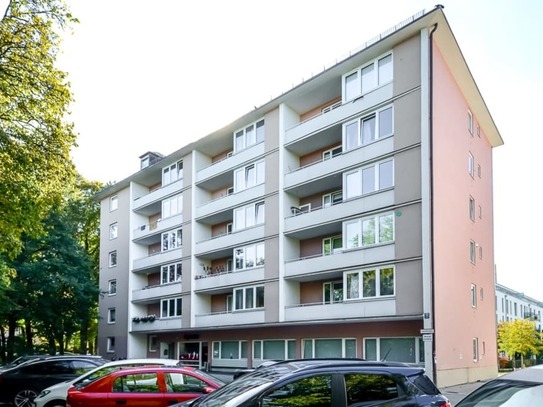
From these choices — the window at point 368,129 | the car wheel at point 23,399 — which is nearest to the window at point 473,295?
the window at point 368,129

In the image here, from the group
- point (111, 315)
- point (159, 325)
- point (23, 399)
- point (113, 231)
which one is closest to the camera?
point (23, 399)

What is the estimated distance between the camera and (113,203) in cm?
4266

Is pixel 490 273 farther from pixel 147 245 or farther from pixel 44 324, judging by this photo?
pixel 44 324

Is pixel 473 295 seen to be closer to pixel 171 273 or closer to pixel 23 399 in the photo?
pixel 171 273

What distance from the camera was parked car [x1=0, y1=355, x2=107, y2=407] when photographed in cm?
1428

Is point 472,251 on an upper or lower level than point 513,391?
upper

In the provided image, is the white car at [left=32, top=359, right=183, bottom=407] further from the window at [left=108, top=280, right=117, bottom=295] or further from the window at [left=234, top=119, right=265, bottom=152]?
the window at [left=108, top=280, right=117, bottom=295]

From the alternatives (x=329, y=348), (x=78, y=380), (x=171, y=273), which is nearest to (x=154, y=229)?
(x=171, y=273)

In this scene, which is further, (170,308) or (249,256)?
(170,308)

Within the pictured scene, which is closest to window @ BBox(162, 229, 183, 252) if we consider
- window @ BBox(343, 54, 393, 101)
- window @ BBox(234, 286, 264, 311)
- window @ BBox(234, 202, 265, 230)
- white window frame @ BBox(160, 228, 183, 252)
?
white window frame @ BBox(160, 228, 183, 252)

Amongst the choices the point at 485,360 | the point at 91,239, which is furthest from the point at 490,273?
the point at 91,239

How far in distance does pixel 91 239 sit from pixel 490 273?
111ft

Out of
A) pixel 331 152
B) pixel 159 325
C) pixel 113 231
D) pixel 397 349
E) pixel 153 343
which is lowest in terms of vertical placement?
pixel 153 343

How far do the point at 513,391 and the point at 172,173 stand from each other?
1338 inches
